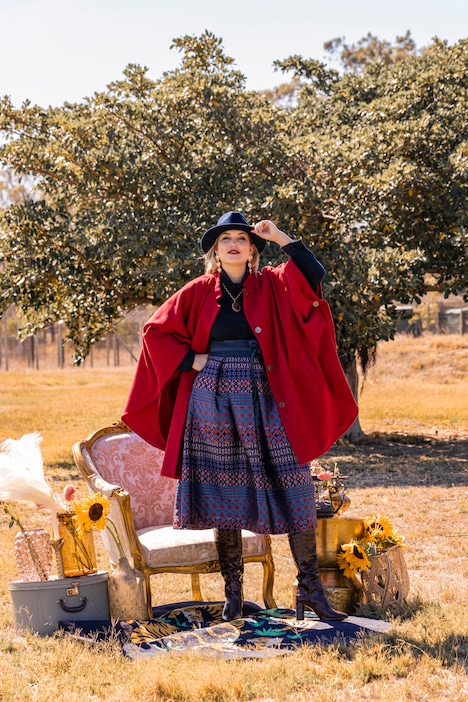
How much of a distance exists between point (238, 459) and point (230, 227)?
1.16 meters

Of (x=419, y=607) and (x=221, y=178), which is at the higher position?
(x=221, y=178)

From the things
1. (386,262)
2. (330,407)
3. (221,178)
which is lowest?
(330,407)

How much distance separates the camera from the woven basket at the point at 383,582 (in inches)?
189

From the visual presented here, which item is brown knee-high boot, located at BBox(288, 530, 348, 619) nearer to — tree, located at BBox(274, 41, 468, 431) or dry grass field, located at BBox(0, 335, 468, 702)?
dry grass field, located at BBox(0, 335, 468, 702)

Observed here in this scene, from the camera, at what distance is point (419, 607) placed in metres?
4.89

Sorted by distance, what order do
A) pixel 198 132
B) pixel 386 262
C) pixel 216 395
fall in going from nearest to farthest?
pixel 216 395
pixel 386 262
pixel 198 132

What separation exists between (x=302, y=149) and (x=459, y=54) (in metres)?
2.75

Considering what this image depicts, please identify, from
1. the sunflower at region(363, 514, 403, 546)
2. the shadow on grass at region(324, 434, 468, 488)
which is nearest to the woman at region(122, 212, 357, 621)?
the sunflower at region(363, 514, 403, 546)

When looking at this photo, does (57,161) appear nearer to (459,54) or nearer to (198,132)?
(198,132)

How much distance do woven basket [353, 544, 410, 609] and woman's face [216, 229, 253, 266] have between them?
1662 mm

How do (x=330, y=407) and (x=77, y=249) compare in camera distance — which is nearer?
(x=330, y=407)

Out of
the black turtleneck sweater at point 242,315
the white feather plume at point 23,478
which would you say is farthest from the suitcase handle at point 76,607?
the black turtleneck sweater at point 242,315

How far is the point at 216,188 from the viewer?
11.5 meters

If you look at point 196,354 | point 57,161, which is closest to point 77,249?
point 57,161
